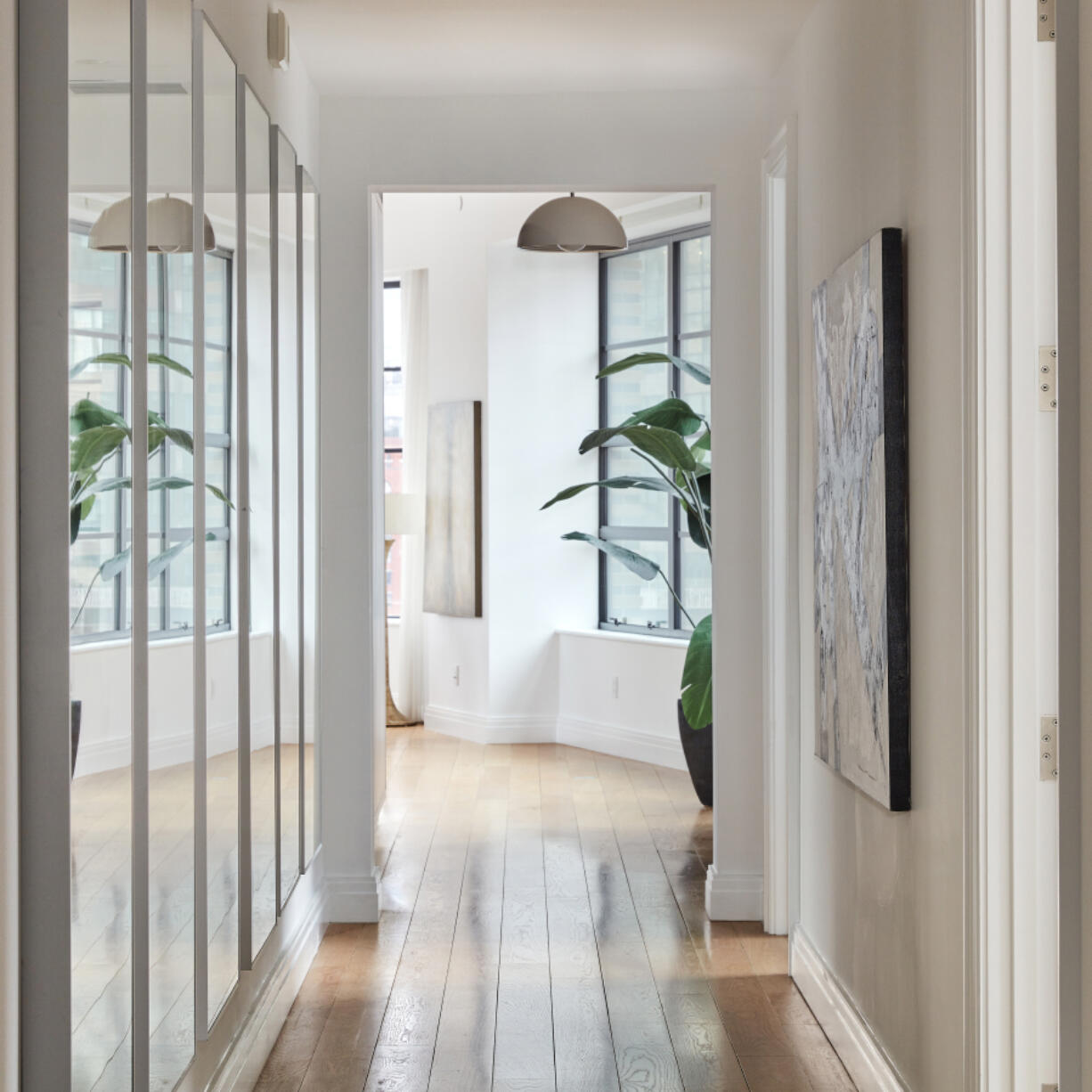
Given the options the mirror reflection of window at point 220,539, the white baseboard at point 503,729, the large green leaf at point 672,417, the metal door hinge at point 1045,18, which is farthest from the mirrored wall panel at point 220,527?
the white baseboard at point 503,729

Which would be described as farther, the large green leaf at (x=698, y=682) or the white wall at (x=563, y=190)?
the large green leaf at (x=698, y=682)

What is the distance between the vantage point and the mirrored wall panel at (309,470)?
3639mm

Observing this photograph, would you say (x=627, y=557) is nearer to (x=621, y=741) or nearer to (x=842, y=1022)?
(x=621, y=741)

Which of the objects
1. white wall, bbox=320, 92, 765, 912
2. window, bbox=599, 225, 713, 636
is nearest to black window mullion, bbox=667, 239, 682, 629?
window, bbox=599, 225, 713, 636

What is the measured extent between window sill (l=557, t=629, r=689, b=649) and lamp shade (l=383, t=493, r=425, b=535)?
109cm

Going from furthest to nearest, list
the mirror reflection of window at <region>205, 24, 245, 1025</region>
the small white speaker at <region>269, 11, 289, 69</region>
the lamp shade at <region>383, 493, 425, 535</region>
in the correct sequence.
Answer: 1. the lamp shade at <region>383, 493, 425, 535</region>
2. the small white speaker at <region>269, 11, 289, 69</region>
3. the mirror reflection of window at <region>205, 24, 245, 1025</region>

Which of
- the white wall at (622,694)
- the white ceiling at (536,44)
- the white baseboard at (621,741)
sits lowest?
the white baseboard at (621,741)

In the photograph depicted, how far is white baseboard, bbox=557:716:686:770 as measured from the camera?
665cm

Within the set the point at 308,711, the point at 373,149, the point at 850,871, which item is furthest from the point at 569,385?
the point at 850,871

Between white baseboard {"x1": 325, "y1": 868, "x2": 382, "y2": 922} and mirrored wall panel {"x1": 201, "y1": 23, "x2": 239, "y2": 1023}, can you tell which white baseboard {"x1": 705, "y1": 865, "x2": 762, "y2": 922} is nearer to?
white baseboard {"x1": 325, "y1": 868, "x2": 382, "y2": 922}

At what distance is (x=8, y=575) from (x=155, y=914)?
741 mm

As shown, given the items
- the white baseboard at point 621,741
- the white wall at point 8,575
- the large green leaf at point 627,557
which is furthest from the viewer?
the white baseboard at point 621,741

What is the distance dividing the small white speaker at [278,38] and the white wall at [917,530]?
4.66ft

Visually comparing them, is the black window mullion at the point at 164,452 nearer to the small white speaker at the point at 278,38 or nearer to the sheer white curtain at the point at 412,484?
the small white speaker at the point at 278,38
